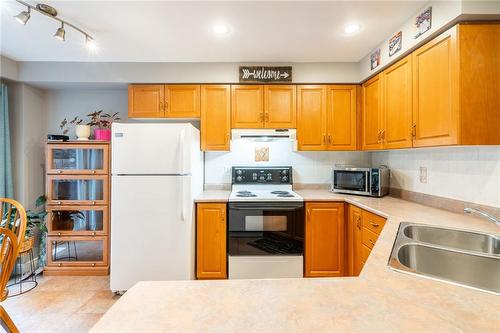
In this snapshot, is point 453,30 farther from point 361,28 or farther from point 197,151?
point 197,151

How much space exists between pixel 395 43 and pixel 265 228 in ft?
6.80

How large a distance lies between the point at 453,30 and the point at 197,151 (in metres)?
2.36

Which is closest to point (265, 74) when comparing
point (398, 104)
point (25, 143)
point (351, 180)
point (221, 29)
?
point (221, 29)

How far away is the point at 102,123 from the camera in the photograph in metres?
3.08

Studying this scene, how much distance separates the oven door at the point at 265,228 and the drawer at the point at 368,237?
0.59m

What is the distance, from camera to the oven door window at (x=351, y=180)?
2.68 meters

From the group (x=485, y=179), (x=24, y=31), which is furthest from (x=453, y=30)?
(x=24, y=31)

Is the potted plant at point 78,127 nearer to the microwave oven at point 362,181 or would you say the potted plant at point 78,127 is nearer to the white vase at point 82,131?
the white vase at point 82,131

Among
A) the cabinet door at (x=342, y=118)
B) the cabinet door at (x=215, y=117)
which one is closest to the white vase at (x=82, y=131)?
the cabinet door at (x=215, y=117)

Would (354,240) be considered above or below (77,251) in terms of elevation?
above

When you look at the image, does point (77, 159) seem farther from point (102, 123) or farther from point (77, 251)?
point (77, 251)

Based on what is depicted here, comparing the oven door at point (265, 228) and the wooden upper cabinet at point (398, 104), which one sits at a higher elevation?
the wooden upper cabinet at point (398, 104)

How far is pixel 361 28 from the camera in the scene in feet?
6.92

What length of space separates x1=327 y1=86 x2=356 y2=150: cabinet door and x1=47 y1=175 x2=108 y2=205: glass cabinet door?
8.75ft
